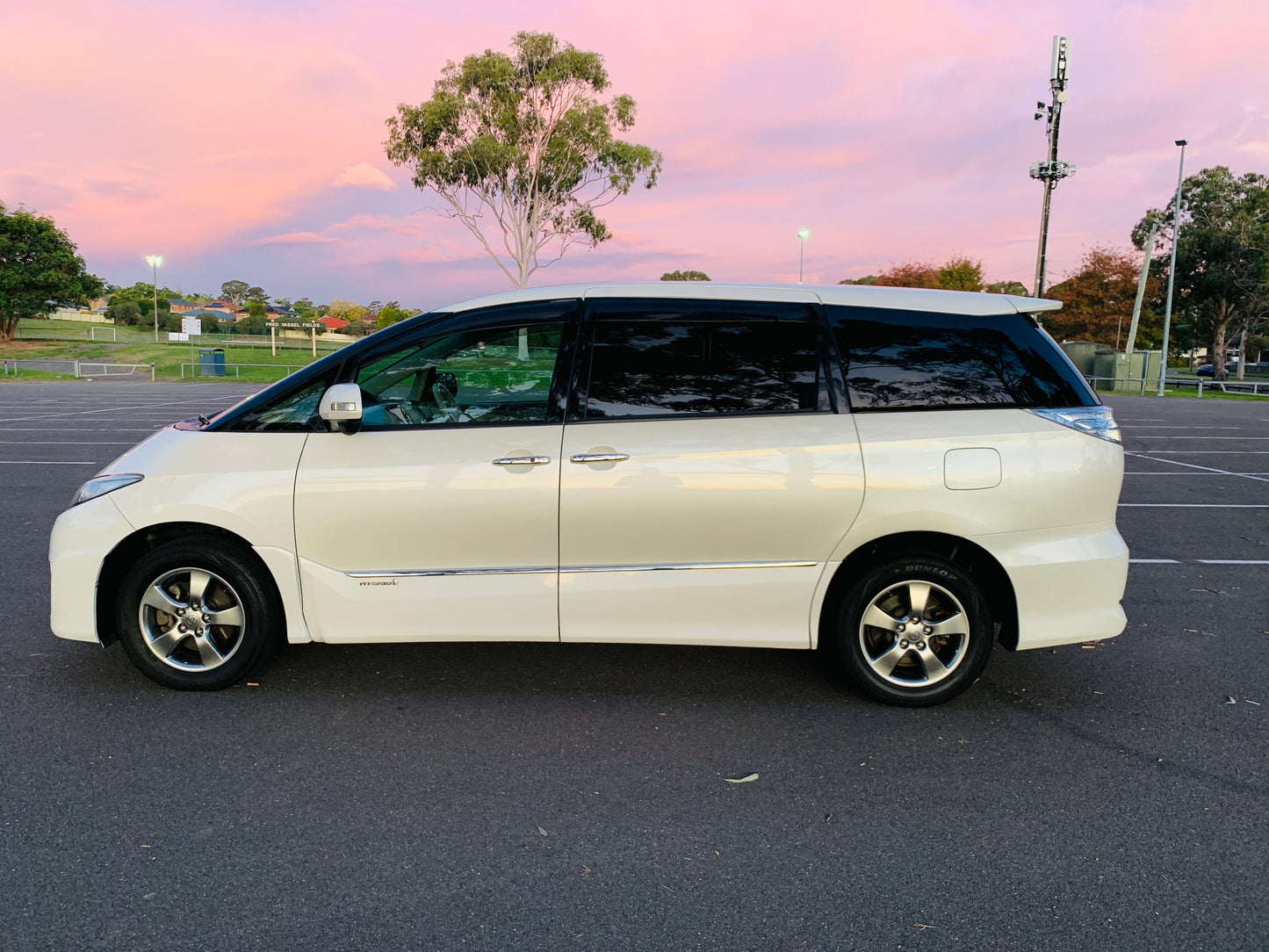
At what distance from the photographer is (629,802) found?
10.6 feet

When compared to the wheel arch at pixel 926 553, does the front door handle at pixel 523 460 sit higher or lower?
higher

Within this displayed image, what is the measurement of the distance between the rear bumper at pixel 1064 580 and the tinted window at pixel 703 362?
1097 mm

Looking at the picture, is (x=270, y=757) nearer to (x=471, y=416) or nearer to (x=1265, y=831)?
(x=471, y=416)

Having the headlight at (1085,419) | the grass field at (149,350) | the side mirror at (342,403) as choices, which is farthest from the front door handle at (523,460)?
→ the grass field at (149,350)

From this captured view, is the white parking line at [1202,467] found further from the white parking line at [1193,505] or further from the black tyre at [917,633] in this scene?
the black tyre at [917,633]

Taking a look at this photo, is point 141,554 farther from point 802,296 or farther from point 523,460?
point 802,296

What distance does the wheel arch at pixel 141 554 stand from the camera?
405cm

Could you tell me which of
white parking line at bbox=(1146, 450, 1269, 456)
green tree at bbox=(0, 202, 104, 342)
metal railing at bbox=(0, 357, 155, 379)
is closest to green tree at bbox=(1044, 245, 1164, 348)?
white parking line at bbox=(1146, 450, 1269, 456)

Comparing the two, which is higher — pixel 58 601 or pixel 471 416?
pixel 471 416

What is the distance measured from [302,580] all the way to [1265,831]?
382 centimetres

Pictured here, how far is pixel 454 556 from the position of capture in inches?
155

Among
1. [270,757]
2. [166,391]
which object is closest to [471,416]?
[270,757]

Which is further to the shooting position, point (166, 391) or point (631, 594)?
point (166, 391)

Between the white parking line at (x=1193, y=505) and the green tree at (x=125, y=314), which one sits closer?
the white parking line at (x=1193, y=505)
